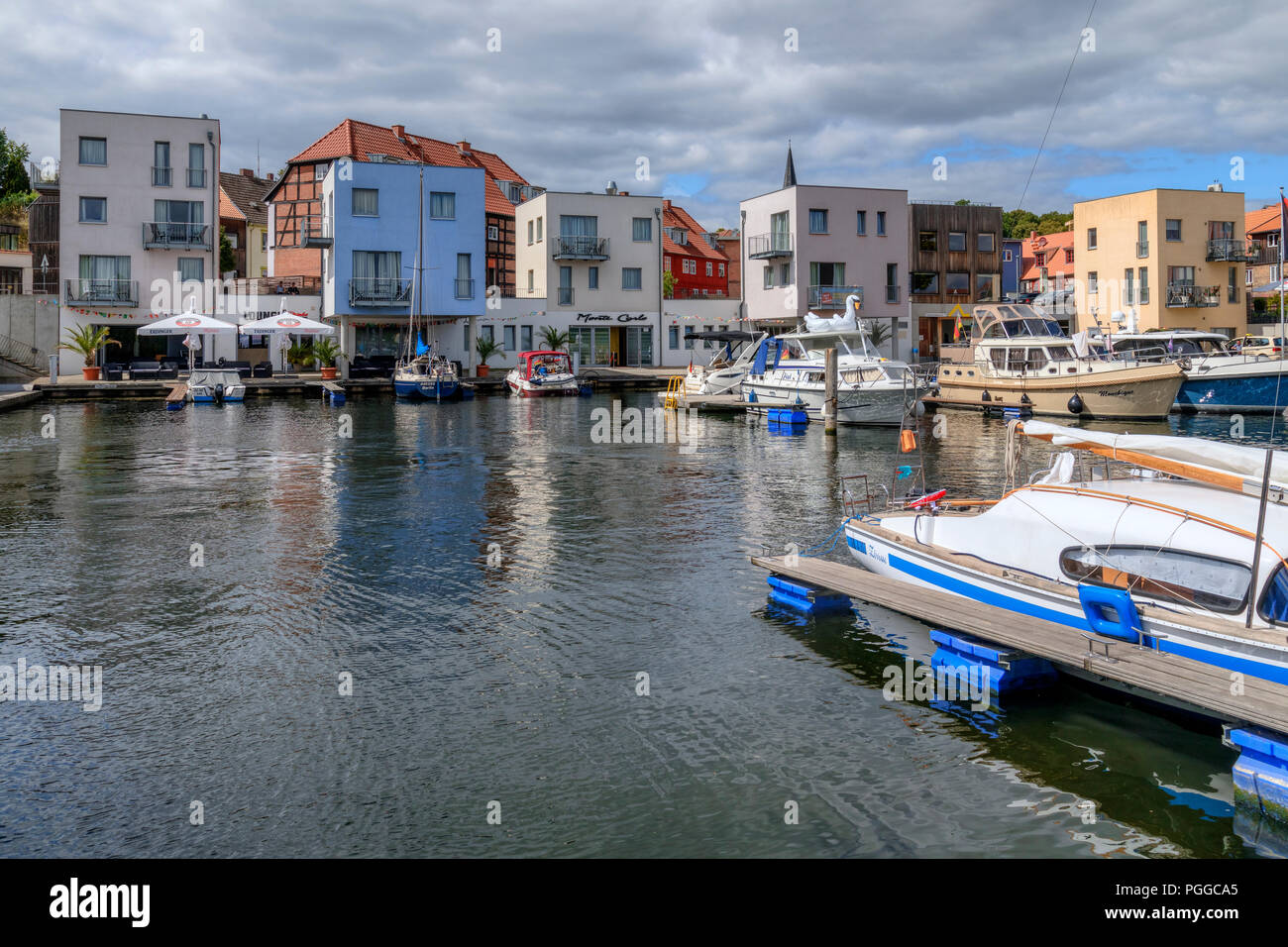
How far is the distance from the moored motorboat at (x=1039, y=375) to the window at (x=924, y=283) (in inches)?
882

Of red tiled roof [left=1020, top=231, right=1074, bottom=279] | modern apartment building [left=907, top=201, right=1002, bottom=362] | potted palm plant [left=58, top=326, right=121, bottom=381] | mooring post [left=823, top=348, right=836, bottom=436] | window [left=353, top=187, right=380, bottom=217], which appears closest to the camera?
mooring post [left=823, top=348, right=836, bottom=436]

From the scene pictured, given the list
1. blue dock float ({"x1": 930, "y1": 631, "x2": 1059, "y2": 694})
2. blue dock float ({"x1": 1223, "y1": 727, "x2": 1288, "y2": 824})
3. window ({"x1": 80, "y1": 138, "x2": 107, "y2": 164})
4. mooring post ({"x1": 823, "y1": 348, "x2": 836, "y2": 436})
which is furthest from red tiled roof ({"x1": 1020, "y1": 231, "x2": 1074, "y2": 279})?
blue dock float ({"x1": 1223, "y1": 727, "x2": 1288, "y2": 824})

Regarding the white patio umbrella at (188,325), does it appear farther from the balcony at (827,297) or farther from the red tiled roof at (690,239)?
the red tiled roof at (690,239)

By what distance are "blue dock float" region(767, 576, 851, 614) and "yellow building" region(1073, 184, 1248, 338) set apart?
57.1 metres

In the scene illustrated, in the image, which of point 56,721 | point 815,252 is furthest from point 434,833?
point 815,252

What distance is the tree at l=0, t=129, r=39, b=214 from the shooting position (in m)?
73.9

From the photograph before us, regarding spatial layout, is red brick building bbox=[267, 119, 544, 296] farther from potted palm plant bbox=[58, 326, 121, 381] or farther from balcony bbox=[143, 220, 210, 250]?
potted palm plant bbox=[58, 326, 121, 381]

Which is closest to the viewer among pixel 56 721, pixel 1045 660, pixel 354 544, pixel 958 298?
pixel 56 721

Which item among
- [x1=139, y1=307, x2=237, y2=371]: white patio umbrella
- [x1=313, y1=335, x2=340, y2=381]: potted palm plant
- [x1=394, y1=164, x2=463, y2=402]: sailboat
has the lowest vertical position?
[x1=394, y1=164, x2=463, y2=402]: sailboat

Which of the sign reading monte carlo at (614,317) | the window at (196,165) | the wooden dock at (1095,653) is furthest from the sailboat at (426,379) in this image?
the wooden dock at (1095,653)

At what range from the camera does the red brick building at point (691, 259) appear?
9481 centimetres
